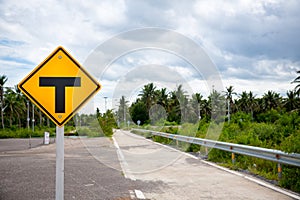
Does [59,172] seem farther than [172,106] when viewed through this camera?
No

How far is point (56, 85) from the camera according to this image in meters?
4.20

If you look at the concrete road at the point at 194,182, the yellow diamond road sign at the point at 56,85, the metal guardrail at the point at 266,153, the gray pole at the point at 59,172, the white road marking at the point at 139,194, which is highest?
Answer: the yellow diamond road sign at the point at 56,85

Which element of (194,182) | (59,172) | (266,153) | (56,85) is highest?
(56,85)

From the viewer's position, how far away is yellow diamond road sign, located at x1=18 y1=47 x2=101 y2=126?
13.7 feet

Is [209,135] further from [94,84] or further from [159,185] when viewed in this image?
[94,84]

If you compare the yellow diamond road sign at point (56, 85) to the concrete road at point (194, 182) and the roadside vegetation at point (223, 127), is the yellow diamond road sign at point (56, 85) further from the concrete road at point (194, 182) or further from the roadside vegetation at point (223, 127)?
the roadside vegetation at point (223, 127)

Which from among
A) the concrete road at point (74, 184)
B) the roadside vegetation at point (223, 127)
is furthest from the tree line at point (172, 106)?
the concrete road at point (74, 184)

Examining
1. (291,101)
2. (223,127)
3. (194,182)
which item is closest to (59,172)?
(194,182)

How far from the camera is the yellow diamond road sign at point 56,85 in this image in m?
4.18

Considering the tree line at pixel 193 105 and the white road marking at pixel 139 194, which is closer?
the white road marking at pixel 139 194

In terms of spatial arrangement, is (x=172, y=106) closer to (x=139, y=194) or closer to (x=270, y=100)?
(x=139, y=194)

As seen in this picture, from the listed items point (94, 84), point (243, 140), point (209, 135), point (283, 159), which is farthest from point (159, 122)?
point (94, 84)

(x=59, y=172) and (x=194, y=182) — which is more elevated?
(x=59, y=172)

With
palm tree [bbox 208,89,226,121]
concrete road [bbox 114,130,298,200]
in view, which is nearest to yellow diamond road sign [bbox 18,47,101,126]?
concrete road [bbox 114,130,298,200]
